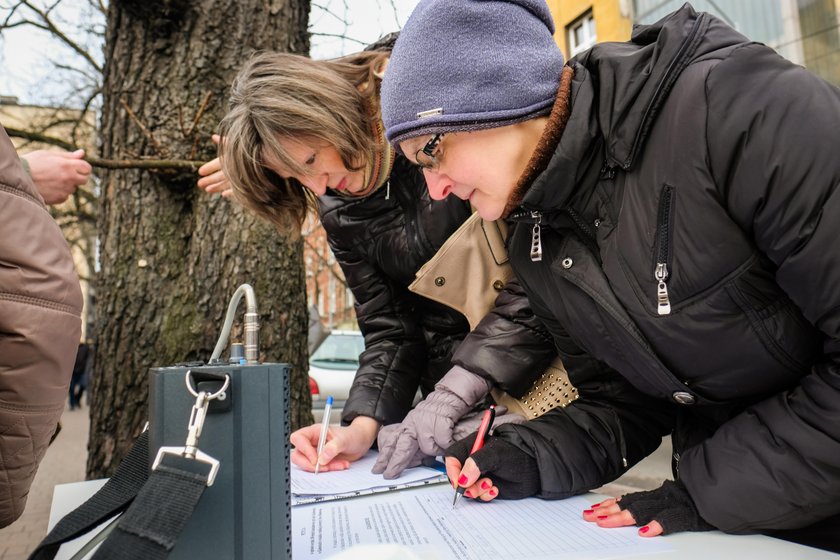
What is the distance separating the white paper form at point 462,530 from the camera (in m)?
0.93

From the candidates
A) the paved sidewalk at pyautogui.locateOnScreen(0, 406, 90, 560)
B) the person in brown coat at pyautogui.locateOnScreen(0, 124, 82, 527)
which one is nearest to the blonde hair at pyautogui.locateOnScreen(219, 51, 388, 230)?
the person in brown coat at pyautogui.locateOnScreen(0, 124, 82, 527)

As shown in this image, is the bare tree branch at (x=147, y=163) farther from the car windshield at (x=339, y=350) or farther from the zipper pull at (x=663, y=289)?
the car windshield at (x=339, y=350)

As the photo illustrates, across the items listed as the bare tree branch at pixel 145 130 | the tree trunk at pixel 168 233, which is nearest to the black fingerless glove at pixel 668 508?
the tree trunk at pixel 168 233

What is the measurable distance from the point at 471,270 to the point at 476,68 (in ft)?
2.26

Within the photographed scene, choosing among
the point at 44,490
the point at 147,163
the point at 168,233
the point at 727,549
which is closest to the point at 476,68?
the point at 727,549

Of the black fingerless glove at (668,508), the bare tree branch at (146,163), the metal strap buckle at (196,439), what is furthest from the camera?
the bare tree branch at (146,163)

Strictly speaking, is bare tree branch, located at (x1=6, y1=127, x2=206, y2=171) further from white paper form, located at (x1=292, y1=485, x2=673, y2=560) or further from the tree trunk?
white paper form, located at (x1=292, y1=485, x2=673, y2=560)

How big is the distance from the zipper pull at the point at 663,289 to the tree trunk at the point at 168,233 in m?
1.62

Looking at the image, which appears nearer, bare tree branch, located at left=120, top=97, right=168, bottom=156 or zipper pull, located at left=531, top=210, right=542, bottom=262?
zipper pull, located at left=531, top=210, right=542, bottom=262

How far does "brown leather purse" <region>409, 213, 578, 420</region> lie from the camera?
1682mm

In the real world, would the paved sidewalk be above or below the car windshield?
below

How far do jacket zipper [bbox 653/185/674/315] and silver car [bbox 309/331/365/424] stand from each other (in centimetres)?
635

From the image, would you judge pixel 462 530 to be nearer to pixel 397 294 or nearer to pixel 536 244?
pixel 536 244

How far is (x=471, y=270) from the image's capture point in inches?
67.4
